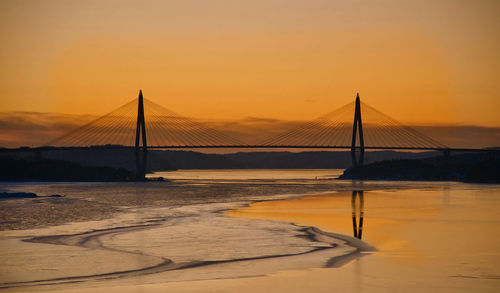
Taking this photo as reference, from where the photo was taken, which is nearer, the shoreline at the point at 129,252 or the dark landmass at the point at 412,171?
the shoreline at the point at 129,252

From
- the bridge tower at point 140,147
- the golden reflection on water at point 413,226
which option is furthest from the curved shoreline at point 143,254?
the bridge tower at point 140,147

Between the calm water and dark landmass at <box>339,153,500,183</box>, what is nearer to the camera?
the calm water

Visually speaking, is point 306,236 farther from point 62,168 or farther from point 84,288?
point 62,168

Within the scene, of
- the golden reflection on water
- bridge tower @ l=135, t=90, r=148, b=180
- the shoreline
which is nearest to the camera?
the shoreline

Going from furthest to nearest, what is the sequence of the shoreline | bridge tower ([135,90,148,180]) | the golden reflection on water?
bridge tower ([135,90,148,180]) → the golden reflection on water → the shoreline

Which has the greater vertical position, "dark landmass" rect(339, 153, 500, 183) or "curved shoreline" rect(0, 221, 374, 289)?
"dark landmass" rect(339, 153, 500, 183)

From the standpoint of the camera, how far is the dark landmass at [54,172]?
80062 mm

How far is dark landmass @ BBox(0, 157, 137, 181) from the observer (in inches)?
3152

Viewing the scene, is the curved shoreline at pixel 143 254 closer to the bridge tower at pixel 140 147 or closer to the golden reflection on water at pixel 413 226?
the golden reflection on water at pixel 413 226

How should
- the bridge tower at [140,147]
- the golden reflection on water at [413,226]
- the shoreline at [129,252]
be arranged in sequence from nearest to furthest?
the shoreline at [129,252]
the golden reflection on water at [413,226]
the bridge tower at [140,147]

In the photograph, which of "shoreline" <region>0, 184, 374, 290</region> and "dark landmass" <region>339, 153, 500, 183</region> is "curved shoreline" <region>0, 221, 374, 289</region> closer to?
"shoreline" <region>0, 184, 374, 290</region>

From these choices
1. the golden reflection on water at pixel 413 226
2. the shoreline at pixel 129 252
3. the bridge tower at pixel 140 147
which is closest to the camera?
the shoreline at pixel 129 252

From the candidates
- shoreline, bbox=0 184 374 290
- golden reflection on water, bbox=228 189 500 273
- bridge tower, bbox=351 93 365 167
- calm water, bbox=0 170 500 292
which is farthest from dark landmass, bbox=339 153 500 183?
shoreline, bbox=0 184 374 290

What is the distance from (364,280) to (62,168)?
78.7 m
